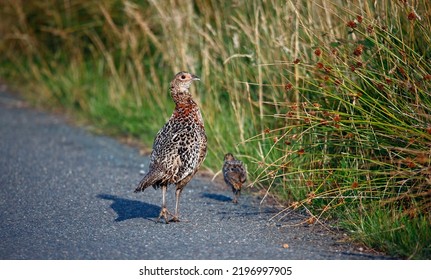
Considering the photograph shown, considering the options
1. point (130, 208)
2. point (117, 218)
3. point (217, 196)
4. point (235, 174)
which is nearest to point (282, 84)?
point (235, 174)

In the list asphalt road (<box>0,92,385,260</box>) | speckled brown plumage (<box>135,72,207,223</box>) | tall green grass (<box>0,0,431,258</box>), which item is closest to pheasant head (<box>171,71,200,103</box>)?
speckled brown plumage (<box>135,72,207,223</box>)

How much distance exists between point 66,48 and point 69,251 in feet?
27.7

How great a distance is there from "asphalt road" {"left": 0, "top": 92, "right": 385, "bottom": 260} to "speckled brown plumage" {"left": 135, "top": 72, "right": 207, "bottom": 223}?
41 centimetres

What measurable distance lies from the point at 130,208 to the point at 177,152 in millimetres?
1078

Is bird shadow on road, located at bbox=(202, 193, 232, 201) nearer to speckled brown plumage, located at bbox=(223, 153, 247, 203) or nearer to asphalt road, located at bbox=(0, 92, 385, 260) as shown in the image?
asphalt road, located at bbox=(0, 92, 385, 260)

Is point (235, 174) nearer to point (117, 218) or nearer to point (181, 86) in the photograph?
point (181, 86)

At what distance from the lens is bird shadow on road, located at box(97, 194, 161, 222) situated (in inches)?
297

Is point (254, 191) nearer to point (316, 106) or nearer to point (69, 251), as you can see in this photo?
point (316, 106)

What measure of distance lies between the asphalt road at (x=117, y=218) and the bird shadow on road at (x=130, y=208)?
1cm

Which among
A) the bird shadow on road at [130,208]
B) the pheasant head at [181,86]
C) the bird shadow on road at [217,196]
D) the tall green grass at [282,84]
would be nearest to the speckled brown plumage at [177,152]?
the pheasant head at [181,86]

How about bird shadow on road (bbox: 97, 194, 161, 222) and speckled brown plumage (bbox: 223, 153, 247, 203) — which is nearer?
bird shadow on road (bbox: 97, 194, 161, 222)

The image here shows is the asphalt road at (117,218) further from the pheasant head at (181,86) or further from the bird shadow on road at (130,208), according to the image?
the pheasant head at (181,86)

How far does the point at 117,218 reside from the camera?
7.41 metres

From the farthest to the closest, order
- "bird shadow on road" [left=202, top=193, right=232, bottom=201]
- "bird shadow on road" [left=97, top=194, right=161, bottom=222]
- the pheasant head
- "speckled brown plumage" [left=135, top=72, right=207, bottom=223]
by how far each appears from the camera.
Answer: "bird shadow on road" [left=202, top=193, right=232, bottom=201] → the pheasant head → "bird shadow on road" [left=97, top=194, right=161, bottom=222] → "speckled brown plumage" [left=135, top=72, right=207, bottom=223]
